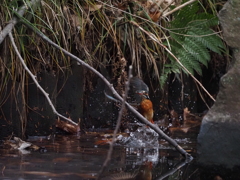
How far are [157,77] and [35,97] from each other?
47.6 inches

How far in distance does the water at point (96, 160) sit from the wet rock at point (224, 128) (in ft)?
0.34

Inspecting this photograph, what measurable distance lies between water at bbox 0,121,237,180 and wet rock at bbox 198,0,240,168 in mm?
103

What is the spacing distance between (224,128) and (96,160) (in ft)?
2.63

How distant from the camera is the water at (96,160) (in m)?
2.52

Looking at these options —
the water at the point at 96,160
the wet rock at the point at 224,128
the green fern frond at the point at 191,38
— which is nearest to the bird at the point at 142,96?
the green fern frond at the point at 191,38

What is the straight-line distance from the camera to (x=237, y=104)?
8.90 ft

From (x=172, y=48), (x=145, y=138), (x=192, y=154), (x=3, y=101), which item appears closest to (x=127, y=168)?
(x=192, y=154)

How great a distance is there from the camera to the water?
8.27ft

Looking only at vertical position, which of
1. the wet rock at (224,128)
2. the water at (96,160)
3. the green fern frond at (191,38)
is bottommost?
the water at (96,160)

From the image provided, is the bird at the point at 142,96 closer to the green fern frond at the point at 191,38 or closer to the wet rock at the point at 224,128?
the green fern frond at the point at 191,38

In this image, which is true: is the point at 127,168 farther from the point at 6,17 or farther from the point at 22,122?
the point at 6,17

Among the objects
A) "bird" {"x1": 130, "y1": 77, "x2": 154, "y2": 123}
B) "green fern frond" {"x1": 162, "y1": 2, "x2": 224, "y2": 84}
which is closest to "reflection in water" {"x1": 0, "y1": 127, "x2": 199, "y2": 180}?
"bird" {"x1": 130, "y1": 77, "x2": 154, "y2": 123}

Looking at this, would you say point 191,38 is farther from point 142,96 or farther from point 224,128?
point 224,128

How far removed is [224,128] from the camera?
2.69 meters
